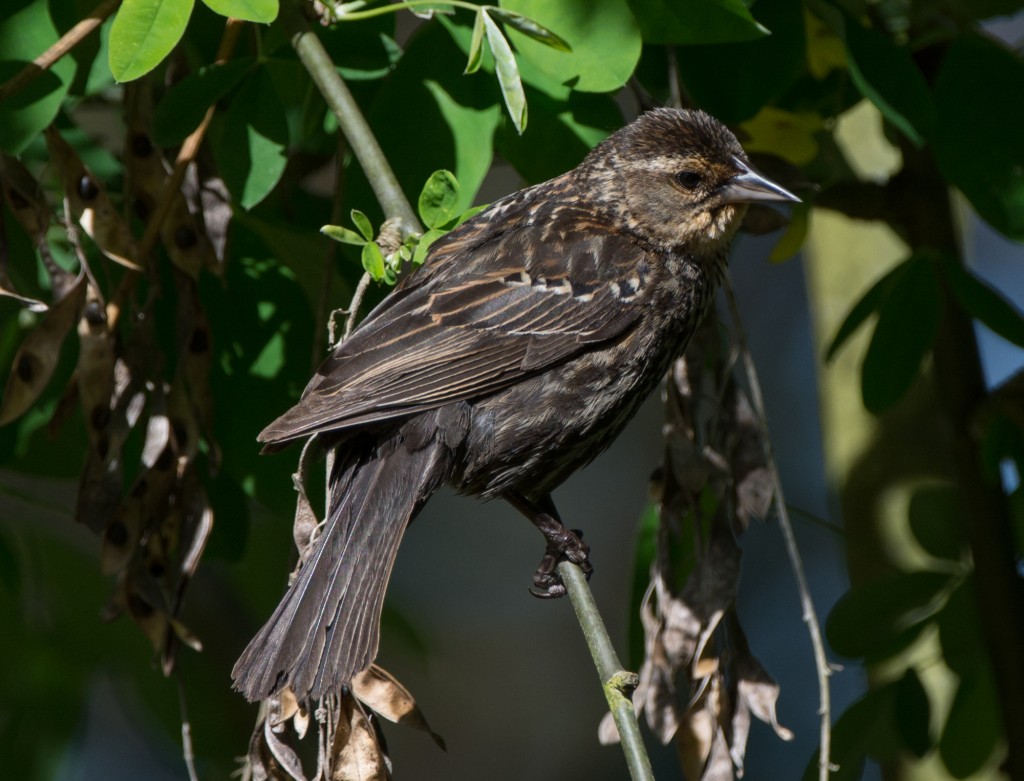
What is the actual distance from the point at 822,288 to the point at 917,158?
21.5 inches

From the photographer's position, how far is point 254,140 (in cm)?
261

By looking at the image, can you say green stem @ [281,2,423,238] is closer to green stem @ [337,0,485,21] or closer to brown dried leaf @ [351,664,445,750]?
green stem @ [337,0,485,21]

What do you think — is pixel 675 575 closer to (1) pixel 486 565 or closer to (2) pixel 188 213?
(2) pixel 188 213

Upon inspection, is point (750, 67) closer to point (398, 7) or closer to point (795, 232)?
point (795, 232)

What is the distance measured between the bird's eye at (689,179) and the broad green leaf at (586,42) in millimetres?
702

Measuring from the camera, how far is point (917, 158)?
3410mm

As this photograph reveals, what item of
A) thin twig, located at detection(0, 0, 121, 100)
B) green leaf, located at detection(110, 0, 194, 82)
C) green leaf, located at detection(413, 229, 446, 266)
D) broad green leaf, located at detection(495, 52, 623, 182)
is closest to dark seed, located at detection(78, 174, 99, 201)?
thin twig, located at detection(0, 0, 121, 100)

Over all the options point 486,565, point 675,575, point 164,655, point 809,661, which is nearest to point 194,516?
point 164,655

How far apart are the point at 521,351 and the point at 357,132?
690 millimetres

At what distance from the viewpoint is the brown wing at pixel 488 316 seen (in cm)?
257

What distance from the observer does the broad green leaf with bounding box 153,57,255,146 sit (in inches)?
100

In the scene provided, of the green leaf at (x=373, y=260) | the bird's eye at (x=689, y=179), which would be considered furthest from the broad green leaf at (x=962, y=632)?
the green leaf at (x=373, y=260)

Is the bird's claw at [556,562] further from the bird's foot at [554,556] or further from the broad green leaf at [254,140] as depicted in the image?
the broad green leaf at [254,140]

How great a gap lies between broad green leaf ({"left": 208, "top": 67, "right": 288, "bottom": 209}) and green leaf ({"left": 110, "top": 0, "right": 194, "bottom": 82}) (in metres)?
0.43
